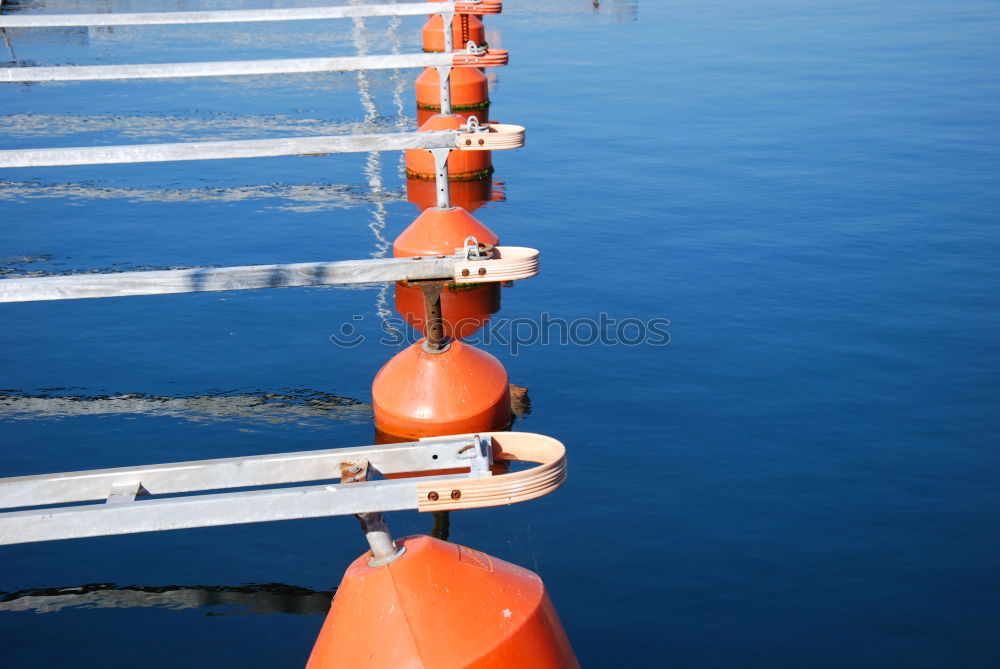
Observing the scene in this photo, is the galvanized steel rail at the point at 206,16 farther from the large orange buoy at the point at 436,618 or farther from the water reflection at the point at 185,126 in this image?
the large orange buoy at the point at 436,618

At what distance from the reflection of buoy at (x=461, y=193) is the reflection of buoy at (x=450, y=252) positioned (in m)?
3.64

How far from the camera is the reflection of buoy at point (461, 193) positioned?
16328mm

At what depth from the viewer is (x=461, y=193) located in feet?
55.4

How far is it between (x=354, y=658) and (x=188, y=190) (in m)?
13.7

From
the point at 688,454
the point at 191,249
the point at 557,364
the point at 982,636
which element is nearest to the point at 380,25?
the point at 191,249

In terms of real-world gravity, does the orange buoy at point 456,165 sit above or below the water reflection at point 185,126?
below

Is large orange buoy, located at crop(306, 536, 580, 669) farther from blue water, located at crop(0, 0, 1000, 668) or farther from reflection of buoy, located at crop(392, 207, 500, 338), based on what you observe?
reflection of buoy, located at crop(392, 207, 500, 338)

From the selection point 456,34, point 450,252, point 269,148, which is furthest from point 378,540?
point 456,34

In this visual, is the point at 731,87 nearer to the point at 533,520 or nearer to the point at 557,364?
the point at 557,364

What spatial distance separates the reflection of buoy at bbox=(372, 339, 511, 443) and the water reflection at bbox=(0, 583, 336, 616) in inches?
72.9

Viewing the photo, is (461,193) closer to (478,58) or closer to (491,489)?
(478,58)

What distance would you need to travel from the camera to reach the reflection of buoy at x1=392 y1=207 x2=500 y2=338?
38.7 ft

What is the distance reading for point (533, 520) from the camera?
833cm

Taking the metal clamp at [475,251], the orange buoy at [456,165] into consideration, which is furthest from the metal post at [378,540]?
the orange buoy at [456,165]
